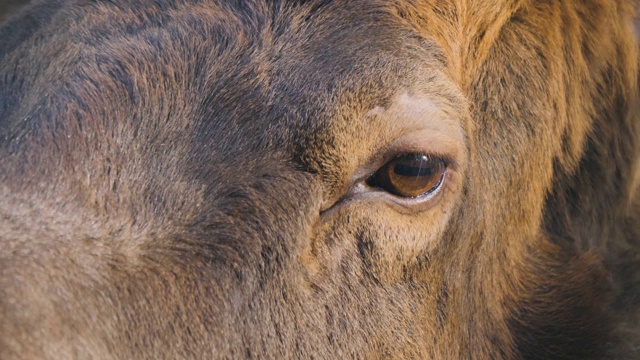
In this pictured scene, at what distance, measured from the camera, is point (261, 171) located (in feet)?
8.90

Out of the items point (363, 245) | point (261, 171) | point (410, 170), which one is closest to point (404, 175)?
point (410, 170)

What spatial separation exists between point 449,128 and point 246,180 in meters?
0.78

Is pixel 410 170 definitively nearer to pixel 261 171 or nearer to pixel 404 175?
pixel 404 175

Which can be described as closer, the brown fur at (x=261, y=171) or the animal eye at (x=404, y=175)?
the brown fur at (x=261, y=171)

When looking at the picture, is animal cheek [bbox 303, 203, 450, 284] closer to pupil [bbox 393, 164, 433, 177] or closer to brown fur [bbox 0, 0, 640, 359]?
brown fur [bbox 0, 0, 640, 359]

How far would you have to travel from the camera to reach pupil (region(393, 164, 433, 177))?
290 centimetres

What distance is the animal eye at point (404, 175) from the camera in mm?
2891

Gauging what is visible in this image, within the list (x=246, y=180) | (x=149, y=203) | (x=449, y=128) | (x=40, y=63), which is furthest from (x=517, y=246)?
(x=40, y=63)

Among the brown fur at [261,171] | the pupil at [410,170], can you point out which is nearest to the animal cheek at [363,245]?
the brown fur at [261,171]

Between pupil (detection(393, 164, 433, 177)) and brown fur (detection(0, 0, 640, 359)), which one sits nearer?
brown fur (detection(0, 0, 640, 359))

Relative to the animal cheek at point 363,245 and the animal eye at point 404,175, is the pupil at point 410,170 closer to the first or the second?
the animal eye at point 404,175

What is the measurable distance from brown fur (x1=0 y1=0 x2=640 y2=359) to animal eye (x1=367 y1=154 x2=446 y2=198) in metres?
0.05

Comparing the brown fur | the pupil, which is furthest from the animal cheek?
the pupil

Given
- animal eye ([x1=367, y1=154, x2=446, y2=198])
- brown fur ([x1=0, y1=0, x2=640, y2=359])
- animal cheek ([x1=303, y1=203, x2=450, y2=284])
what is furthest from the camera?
animal eye ([x1=367, y1=154, x2=446, y2=198])
